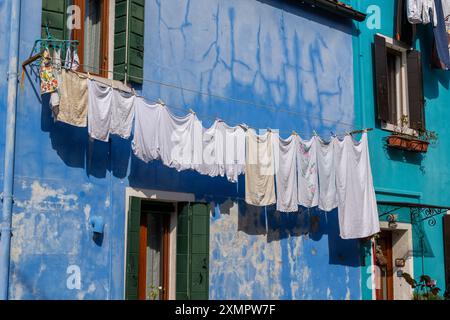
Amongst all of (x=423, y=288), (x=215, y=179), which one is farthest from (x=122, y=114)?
(x=423, y=288)

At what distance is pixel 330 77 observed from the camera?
11977 millimetres

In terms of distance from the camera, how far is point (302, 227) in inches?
431

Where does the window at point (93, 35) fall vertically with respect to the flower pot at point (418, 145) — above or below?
above

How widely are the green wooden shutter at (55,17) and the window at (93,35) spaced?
374 mm

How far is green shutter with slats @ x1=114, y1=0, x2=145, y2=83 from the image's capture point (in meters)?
9.04

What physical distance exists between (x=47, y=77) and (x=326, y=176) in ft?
14.6

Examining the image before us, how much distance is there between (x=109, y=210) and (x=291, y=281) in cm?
324

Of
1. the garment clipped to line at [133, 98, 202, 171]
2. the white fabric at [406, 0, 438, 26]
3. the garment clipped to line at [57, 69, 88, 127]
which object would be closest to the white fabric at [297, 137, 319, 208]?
the garment clipped to line at [133, 98, 202, 171]

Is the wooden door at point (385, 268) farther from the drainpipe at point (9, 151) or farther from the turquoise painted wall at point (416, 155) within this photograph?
the drainpipe at point (9, 151)

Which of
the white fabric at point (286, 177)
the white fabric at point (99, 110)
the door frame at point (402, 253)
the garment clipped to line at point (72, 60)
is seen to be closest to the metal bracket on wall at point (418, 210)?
the door frame at point (402, 253)

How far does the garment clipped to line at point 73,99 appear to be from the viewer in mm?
7984

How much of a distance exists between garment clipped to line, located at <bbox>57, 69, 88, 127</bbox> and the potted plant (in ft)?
20.6

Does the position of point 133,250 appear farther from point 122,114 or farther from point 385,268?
point 385,268

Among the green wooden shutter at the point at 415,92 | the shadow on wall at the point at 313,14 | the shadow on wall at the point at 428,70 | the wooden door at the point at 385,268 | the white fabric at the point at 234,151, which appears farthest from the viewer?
the shadow on wall at the point at 428,70
